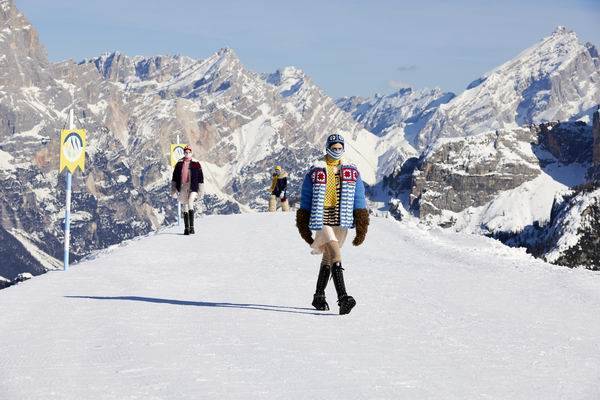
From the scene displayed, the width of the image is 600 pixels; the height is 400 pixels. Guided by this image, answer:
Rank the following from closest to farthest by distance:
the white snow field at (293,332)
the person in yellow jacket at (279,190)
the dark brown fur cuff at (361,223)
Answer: the white snow field at (293,332)
the dark brown fur cuff at (361,223)
the person in yellow jacket at (279,190)

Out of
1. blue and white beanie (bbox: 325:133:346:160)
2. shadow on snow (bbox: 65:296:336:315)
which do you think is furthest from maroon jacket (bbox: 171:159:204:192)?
blue and white beanie (bbox: 325:133:346:160)

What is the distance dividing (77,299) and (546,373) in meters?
8.10

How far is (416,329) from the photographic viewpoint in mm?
12336

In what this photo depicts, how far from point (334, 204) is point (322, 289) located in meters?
1.33

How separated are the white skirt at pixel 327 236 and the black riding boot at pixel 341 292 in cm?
34

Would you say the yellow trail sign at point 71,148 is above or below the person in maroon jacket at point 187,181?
above

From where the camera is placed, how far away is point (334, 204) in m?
13.3

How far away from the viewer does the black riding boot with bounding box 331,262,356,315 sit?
13.3 metres

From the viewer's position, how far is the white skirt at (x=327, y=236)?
523 inches

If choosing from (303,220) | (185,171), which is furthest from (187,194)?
(303,220)

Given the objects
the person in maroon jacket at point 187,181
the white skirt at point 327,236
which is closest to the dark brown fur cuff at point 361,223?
the white skirt at point 327,236

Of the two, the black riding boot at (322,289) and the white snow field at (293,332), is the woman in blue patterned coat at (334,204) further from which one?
the white snow field at (293,332)

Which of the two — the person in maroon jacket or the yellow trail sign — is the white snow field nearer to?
the yellow trail sign

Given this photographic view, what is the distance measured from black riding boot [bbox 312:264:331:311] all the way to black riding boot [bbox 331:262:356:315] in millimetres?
137
